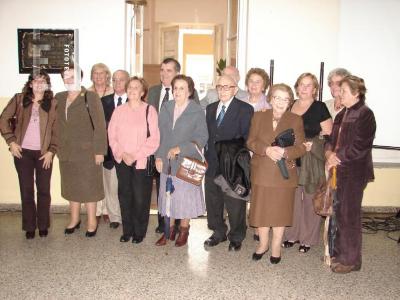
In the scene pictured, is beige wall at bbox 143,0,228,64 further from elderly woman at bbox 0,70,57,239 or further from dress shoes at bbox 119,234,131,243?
dress shoes at bbox 119,234,131,243

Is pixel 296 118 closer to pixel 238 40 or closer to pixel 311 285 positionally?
pixel 311 285

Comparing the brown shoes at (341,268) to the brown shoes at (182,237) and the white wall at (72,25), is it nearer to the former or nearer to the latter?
the brown shoes at (182,237)

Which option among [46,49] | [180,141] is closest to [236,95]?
[180,141]

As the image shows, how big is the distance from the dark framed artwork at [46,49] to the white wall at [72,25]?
6cm

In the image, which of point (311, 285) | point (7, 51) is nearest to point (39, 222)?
point (7, 51)

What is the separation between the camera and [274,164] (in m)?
3.14

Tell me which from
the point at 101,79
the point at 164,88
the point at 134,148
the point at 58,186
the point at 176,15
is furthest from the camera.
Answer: the point at 176,15

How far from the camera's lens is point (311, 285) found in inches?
116

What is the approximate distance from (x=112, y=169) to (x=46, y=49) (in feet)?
4.78

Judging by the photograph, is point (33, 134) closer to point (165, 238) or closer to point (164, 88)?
→ point (164, 88)

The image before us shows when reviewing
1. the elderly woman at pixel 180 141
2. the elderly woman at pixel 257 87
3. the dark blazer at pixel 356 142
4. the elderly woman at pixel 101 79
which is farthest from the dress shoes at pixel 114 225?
the dark blazer at pixel 356 142

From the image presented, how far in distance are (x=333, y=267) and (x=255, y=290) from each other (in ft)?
2.22

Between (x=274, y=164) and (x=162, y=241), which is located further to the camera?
(x=162, y=241)

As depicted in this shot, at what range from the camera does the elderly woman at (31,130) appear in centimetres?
364
